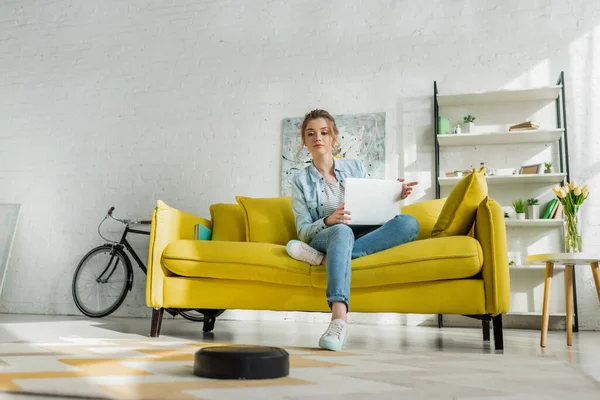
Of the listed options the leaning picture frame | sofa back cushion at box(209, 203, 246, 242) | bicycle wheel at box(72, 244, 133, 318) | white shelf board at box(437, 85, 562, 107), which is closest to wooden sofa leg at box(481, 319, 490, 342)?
sofa back cushion at box(209, 203, 246, 242)

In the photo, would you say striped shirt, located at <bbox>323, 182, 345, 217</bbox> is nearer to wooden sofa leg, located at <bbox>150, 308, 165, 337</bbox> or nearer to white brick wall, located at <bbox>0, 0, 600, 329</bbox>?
wooden sofa leg, located at <bbox>150, 308, 165, 337</bbox>

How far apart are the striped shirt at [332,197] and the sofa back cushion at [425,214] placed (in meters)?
0.44

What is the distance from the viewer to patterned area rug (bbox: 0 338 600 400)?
3.13ft

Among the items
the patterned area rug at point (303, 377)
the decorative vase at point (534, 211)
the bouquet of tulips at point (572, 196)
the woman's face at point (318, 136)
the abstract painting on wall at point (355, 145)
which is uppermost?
the abstract painting on wall at point (355, 145)

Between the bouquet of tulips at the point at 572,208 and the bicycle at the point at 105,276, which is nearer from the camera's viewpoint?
the bouquet of tulips at the point at 572,208

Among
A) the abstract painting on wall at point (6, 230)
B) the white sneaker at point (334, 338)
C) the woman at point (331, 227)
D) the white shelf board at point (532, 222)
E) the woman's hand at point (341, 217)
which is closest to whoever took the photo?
the white sneaker at point (334, 338)

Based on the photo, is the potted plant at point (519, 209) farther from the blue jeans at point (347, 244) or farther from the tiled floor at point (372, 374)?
the tiled floor at point (372, 374)

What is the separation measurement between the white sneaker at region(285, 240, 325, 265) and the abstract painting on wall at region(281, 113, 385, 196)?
200 cm

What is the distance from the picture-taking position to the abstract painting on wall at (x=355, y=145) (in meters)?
4.34

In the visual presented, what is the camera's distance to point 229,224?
3252mm

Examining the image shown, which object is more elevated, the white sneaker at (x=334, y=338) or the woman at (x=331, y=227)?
the woman at (x=331, y=227)

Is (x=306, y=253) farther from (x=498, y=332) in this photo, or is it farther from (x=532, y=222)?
(x=532, y=222)

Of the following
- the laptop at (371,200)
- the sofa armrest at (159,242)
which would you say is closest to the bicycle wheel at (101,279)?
the sofa armrest at (159,242)

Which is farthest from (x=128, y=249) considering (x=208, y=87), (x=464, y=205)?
(x=464, y=205)
